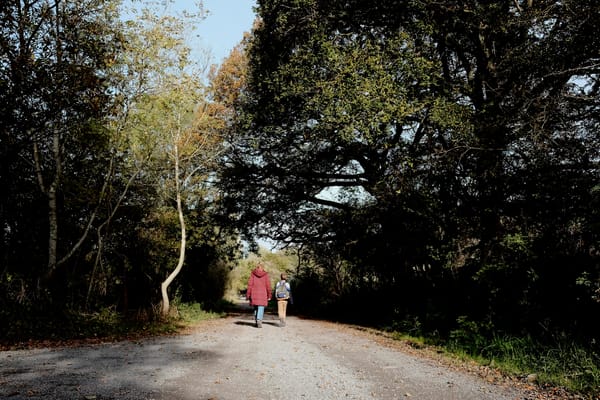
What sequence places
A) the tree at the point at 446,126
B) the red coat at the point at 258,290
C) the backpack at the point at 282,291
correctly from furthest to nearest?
the backpack at the point at 282,291 < the red coat at the point at 258,290 < the tree at the point at 446,126

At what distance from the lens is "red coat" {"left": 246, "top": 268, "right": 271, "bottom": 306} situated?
44.1 feet

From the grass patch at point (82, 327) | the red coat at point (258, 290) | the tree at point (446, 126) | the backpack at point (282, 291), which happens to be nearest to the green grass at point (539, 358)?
the tree at point (446, 126)

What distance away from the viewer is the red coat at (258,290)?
13.5m

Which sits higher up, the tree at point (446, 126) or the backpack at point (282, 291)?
the tree at point (446, 126)

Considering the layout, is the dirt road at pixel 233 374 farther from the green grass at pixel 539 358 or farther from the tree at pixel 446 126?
the tree at pixel 446 126

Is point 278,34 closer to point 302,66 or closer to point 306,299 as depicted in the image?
point 302,66

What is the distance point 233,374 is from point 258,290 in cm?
731

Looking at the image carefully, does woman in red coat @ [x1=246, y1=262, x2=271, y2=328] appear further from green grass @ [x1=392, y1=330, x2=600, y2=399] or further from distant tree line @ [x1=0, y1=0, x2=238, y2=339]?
green grass @ [x1=392, y1=330, x2=600, y2=399]

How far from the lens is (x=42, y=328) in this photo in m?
10.4

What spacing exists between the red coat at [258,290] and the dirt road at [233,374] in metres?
3.89

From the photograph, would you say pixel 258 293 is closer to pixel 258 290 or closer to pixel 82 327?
pixel 258 290

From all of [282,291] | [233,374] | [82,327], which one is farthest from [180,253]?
[233,374]

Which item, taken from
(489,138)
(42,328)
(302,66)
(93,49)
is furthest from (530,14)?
(42,328)

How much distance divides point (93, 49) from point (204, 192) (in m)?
9.16
